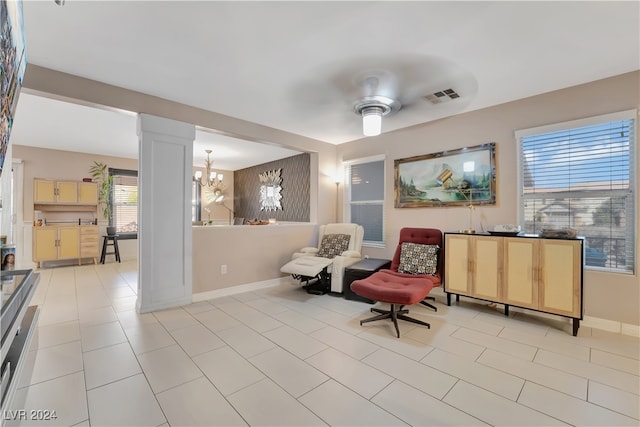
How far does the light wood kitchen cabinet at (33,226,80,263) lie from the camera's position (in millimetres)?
5453

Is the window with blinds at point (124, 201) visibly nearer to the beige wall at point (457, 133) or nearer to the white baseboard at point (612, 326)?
the beige wall at point (457, 133)

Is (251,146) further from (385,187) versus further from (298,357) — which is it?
(298,357)

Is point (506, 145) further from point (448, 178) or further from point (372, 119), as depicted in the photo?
point (372, 119)

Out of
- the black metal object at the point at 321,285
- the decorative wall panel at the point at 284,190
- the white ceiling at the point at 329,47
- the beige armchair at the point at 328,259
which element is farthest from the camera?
the decorative wall panel at the point at 284,190

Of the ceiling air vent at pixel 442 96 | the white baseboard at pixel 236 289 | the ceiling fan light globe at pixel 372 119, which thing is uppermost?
the ceiling air vent at pixel 442 96

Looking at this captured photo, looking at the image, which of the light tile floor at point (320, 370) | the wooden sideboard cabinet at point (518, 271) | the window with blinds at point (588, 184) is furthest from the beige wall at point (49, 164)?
the window with blinds at point (588, 184)

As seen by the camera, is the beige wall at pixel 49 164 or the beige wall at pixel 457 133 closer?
the beige wall at pixel 457 133

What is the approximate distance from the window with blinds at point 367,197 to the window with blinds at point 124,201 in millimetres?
5390

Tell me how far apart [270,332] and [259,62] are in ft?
8.15

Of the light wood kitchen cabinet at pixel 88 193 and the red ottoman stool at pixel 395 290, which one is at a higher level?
the light wood kitchen cabinet at pixel 88 193

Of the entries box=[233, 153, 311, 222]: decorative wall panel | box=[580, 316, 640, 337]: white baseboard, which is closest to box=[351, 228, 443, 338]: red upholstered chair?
box=[580, 316, 640, 337]: white baseboard

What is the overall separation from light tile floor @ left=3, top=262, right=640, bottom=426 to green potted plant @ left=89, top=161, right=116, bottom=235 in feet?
12.9

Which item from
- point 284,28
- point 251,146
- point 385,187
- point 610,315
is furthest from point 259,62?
point 610,315

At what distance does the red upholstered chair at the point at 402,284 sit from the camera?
2602 mm
